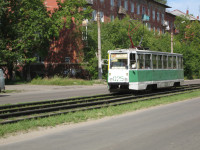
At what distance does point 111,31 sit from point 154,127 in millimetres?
29609

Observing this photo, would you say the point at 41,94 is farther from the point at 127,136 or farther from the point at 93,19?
the point at 93,19

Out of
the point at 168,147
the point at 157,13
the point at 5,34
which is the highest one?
the point at 157,13

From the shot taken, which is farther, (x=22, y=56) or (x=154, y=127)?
(x=22, y=56)

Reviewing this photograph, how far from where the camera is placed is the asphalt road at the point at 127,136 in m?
6.70


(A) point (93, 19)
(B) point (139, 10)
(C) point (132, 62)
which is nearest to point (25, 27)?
(C) point (132, 62)

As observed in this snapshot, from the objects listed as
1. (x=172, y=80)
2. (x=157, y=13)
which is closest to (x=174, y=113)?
(x=172, y=80)

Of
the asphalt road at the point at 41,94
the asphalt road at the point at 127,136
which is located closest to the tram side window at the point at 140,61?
the asphalt road at the point at 41,94

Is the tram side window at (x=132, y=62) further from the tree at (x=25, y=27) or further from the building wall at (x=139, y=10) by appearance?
the building wall at (x=139, y=10)

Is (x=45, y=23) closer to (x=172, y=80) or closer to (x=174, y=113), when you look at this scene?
(x=172, y=80)

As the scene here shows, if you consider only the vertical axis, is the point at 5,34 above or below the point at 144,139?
above

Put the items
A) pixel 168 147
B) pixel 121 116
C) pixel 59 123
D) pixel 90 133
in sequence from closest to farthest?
pixel 168 147, pixel 90 133, pixel 59 123, pixel 121 116

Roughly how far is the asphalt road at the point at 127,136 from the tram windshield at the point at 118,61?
8109 mm

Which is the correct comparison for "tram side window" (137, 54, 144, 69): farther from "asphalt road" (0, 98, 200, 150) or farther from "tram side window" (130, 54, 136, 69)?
"asphalt road" (0, 98, 200, 150)

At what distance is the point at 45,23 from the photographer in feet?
101
